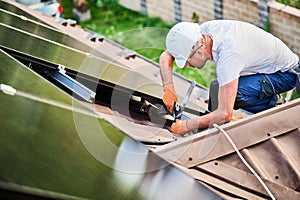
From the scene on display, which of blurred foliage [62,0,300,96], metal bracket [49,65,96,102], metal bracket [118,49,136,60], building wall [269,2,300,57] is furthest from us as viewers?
blurred foliage [62,0,300,96]

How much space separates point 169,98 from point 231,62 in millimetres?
510

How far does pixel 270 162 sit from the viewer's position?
12.9ft

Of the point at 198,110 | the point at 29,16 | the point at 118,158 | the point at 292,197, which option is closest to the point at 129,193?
the point at 118,158

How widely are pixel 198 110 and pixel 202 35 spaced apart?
2.35 feet

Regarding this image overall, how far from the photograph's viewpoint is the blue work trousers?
4.69 metres

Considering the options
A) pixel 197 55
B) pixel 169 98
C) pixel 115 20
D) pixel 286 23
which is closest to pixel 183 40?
pixel 197 55

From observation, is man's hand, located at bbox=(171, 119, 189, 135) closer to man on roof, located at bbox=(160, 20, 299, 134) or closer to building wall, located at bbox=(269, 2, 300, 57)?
man on roof, located at bbox=(160, 20, 299, 134)

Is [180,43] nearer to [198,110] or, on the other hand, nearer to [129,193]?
[198,110]

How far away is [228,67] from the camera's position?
4.20m

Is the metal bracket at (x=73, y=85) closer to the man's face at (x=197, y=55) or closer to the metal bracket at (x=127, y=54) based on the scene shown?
the man's face at (x=197, y=55)

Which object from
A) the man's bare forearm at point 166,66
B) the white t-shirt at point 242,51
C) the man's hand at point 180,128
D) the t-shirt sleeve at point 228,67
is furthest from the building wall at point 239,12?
the man's hand at point 180,128

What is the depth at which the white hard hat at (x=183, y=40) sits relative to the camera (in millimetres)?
4230

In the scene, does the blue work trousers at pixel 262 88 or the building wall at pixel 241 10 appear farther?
the building wall at pixel 241 10

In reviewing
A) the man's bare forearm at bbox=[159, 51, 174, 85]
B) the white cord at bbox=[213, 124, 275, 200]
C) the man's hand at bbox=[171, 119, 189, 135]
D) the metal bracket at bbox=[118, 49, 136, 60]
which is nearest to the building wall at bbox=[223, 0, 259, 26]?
the metal bracket at bbox=[118, 49, 136, 60]
